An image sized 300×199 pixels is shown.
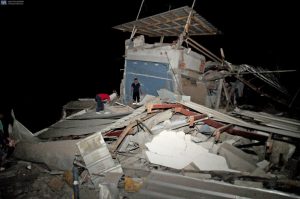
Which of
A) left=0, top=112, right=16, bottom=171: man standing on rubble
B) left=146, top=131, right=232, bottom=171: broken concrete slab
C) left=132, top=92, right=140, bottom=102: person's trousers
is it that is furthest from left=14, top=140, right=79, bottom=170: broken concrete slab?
left=132, top=92, right=140, bottom=102: person's trousers

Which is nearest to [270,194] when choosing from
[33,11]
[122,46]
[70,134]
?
[70,134]

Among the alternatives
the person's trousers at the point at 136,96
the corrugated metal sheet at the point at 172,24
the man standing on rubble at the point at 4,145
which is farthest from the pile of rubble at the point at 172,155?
the corrugated metal sheet at the point at 172,24

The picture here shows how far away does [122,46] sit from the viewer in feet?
164

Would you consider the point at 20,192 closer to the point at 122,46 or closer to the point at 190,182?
the point at 190,182

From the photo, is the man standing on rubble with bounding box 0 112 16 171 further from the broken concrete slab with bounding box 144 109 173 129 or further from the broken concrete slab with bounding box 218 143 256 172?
the broken concrete slab with bounding box 218 143 256 172

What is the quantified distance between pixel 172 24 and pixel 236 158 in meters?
6.68

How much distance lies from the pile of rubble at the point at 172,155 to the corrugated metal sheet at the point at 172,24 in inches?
135

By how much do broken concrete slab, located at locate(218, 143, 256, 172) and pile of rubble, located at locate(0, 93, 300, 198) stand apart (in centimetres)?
3

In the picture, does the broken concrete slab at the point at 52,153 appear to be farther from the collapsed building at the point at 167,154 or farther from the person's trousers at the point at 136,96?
the person's trousers at the point at 136,96

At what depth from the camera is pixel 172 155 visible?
24.1 ft

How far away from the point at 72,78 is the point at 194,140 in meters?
38.3

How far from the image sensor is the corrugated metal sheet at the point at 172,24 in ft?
32.0

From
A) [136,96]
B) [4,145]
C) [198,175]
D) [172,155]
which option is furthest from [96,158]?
[136,96]

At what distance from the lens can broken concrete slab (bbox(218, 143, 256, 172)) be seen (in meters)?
7.01
